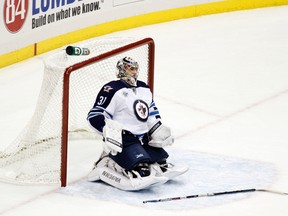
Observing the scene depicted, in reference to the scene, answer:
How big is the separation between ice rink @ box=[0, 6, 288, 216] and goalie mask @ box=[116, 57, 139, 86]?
652 millimetres

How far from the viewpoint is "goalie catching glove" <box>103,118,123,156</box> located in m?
6.13

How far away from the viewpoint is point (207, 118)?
310 inches

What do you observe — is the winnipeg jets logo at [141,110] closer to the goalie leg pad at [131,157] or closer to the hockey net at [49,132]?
the goalie leg pad at [131,157]

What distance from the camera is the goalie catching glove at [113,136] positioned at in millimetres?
6129

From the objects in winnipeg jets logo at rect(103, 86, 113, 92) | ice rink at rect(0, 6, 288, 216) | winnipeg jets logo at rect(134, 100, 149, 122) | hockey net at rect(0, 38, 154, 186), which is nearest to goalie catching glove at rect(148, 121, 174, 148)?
winnipeg jets logo at rect(134, 100, 149, 122)

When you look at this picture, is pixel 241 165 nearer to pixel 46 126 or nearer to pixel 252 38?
pixel 46 126

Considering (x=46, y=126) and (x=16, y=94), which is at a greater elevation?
(x=46, y=126)

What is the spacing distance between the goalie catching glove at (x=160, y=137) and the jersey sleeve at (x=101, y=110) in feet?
0.98

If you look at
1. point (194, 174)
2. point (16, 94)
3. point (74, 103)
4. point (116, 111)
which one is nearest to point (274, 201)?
point (194, 174)

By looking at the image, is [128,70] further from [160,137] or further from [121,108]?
[160,137]

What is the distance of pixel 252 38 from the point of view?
10172 mm

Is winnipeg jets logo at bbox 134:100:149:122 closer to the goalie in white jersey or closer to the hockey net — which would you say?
the goalie in white jersey

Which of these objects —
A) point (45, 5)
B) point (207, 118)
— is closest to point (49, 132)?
point (207, 118)

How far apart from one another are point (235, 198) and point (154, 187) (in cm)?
49
